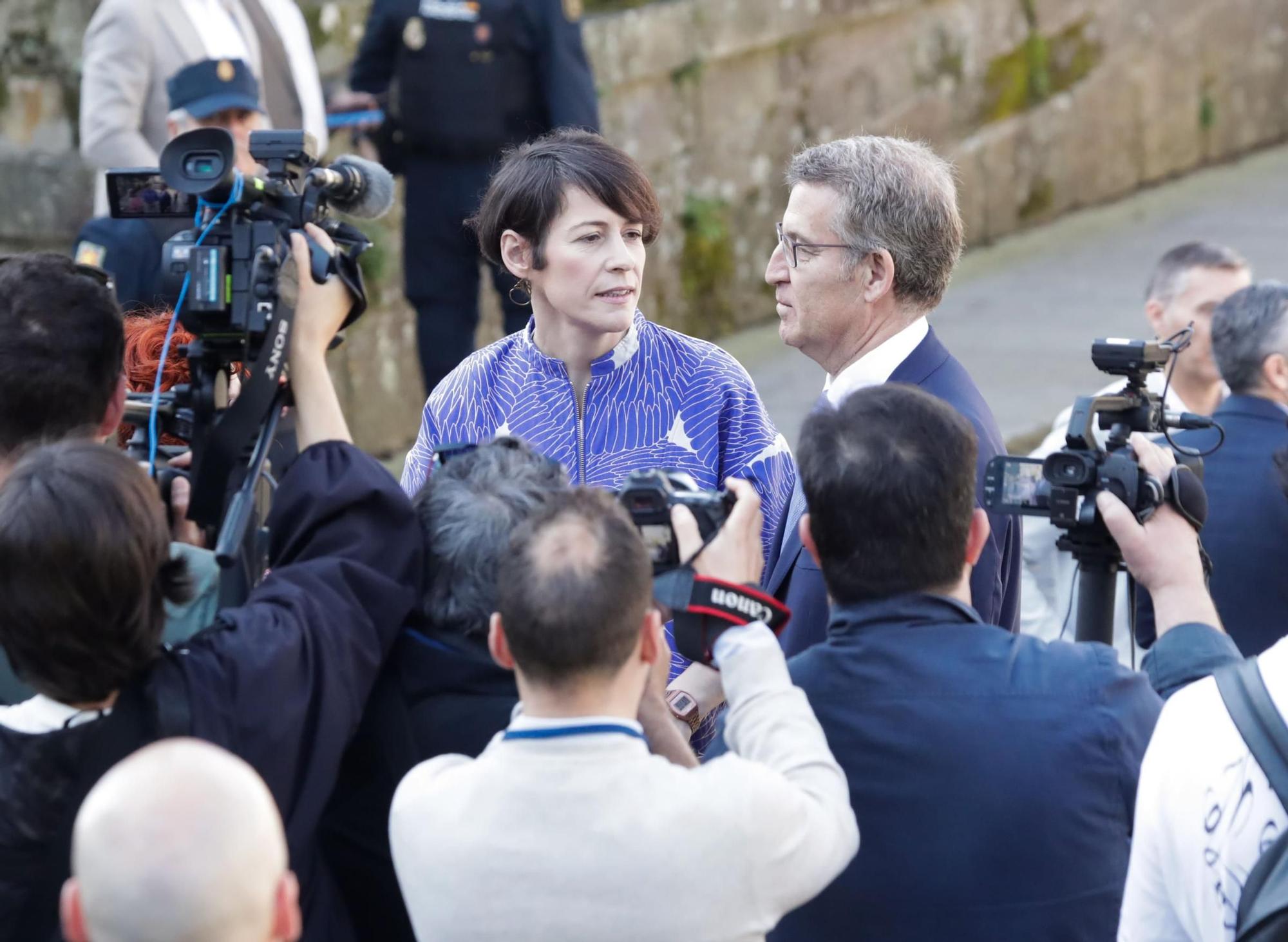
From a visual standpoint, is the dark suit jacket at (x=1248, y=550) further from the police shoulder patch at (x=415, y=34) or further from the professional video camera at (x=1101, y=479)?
the police shoulder patch at (x=415, y=34)

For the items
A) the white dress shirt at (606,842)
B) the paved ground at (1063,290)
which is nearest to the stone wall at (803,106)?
the paved ground at (1063,290)

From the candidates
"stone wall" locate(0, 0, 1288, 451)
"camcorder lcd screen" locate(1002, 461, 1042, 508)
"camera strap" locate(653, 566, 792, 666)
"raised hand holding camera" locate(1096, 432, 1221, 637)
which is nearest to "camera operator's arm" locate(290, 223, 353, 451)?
"camera strap" locate(653, 566, 792, 666)

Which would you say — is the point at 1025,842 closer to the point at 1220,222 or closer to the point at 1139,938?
the point at 1139,938

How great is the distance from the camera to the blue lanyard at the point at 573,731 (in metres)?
2.12

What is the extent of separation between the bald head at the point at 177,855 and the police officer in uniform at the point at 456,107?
180 inches

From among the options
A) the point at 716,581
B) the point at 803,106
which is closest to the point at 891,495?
the point at 716,581

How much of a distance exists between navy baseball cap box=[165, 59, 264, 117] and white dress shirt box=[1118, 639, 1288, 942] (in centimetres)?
372

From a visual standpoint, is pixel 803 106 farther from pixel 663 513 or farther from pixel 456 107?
pixel 663 513

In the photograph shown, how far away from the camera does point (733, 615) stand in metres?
2.33

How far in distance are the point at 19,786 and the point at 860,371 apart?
171 centimetres

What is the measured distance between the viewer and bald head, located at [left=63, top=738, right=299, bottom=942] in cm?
171

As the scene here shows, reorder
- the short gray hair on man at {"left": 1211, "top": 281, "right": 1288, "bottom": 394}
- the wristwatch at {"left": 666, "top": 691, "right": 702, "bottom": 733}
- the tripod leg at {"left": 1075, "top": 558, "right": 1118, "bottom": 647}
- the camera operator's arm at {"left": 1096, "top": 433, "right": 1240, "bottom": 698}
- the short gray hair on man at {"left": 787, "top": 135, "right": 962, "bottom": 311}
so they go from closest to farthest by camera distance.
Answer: the camera operator's arm at {"left": 1096, "top": 433, "right": 1240, "bottom": 698} → the tripod leg at {"left": 1075, "top": 558, "right": 1118, "bottom": 647} → the wristwatch at {"left": 666, "top": 691, "right": 702, "bottom": 733} → the short gray hair on man at {"left": 787, "top": 135, "right": 962, "bottom": 311} → the short gray hair on man at {"left": 1211, "top": 281, "right": 1288, "bottom": 394}

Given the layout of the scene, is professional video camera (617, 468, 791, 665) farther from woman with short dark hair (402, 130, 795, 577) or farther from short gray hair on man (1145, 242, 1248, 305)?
short gray hair on man (1145, 242, 1248, 305)

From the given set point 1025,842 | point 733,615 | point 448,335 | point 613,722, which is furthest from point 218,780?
point 448,335
